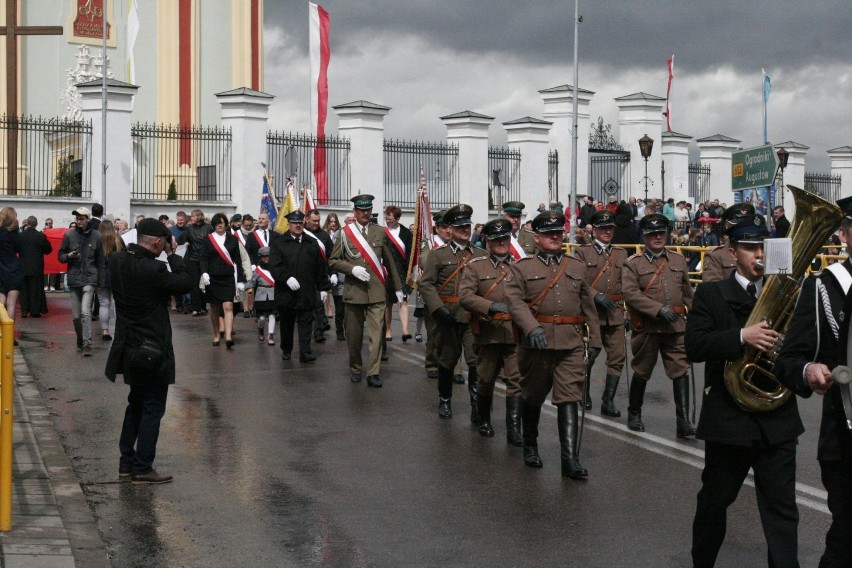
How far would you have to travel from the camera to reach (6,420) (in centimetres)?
682

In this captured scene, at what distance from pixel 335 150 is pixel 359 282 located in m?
17.5

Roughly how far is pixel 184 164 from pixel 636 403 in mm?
21738

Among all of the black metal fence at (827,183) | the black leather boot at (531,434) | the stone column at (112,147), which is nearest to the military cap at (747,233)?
the black leather boot at (531,434)

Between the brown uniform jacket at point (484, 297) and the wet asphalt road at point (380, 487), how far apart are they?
33.3 inches

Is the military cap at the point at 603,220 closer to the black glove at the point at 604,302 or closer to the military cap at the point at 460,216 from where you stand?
the black glove at the point at 604,302

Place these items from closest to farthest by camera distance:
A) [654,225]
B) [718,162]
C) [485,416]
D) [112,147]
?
[485,416] < [654,225] < [112,147] < [718,162]

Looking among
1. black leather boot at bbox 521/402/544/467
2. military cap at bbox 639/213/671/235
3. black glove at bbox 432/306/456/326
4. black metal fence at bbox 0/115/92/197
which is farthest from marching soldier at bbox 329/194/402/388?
black metal fence at bbox 0/115/92/197

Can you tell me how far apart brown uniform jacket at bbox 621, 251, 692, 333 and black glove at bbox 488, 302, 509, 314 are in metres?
1.24

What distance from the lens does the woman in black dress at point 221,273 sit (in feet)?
54.5

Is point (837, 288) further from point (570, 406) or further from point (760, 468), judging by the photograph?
point (570, 406)

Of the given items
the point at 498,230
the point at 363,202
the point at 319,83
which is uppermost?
the point at 319,83

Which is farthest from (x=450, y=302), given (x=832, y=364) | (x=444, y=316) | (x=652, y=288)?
(x=832, y=364)

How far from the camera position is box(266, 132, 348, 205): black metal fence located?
29688 mm

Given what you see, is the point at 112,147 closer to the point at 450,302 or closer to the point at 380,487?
the point at 450,302
